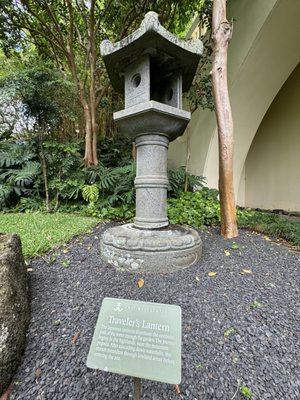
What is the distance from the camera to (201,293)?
176 centimetres

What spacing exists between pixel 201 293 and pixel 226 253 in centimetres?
86

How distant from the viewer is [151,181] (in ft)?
7.64

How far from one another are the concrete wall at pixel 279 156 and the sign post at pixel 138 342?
6.22 metres

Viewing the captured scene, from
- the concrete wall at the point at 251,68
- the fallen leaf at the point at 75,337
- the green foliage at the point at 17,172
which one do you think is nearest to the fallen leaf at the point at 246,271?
the fallen leaf at the point at 75,337

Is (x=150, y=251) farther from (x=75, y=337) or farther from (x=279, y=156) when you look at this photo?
(x=279, y=156)

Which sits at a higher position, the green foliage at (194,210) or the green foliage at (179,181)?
the green foliage at (179,181)

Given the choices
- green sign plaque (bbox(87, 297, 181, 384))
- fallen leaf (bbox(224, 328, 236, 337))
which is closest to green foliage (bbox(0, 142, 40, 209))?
green sign plaque (bbox(87, 297, 181, 384))

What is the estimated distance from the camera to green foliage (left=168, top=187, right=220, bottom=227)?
11.9 ft

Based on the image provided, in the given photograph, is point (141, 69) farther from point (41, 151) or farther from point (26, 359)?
point (41, 151)

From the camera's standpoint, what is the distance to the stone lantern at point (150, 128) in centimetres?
203

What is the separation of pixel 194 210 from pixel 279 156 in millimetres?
3893

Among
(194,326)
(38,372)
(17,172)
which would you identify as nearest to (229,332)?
(194,326)

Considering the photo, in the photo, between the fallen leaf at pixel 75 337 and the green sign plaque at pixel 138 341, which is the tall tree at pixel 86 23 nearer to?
the fallen leaf at pixel 75 337

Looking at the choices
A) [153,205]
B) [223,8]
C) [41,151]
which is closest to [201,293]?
[153,205]
